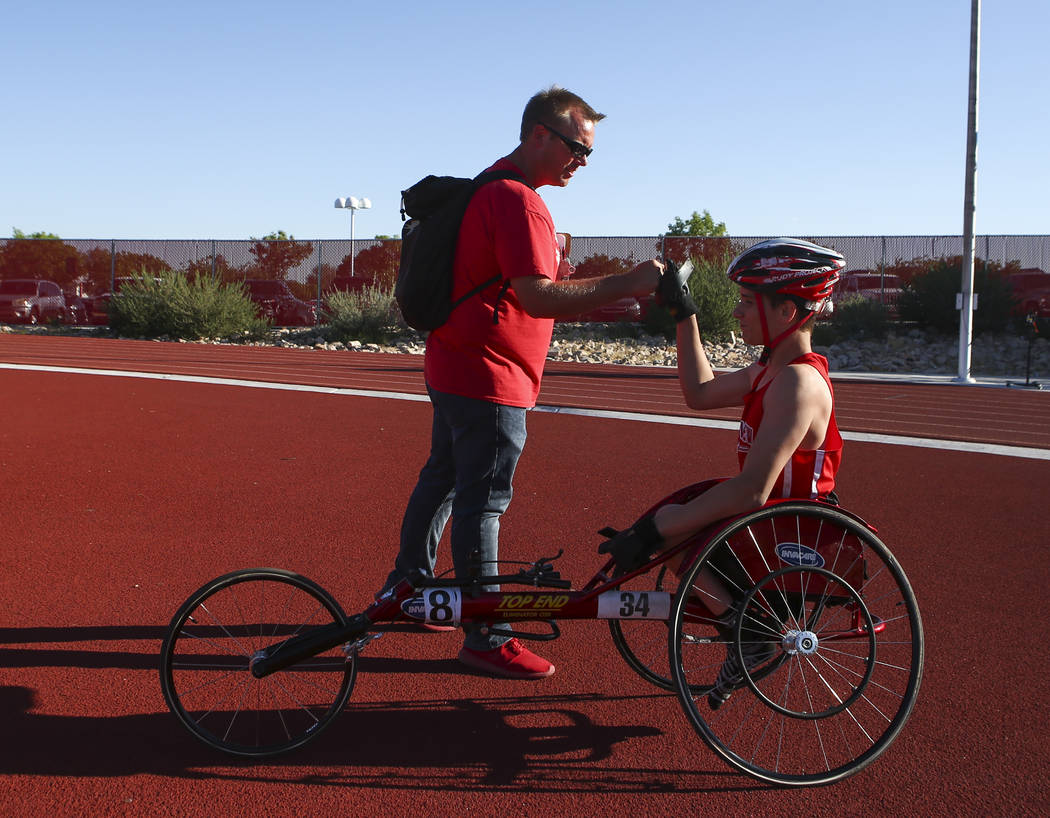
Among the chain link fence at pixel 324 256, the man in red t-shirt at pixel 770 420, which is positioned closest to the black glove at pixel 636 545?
the man in red t-shirt at pixel 770 420

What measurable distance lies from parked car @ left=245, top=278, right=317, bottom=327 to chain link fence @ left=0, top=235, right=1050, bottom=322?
0.35ft

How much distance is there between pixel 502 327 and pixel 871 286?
83.2ft

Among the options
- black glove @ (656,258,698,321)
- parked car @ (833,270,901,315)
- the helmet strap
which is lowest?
the helmet strap

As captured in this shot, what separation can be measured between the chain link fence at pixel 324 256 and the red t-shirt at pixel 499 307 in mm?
23468

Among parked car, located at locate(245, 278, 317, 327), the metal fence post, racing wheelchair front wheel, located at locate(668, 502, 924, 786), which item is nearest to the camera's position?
racing wheelchair front wheel, located at locate(668, 502, 924, 786)

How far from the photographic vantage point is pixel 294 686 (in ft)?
12.1

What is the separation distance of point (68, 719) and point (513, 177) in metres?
2.33

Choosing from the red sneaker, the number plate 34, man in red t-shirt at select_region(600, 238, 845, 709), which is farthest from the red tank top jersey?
the red sneaker

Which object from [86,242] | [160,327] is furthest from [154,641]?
[86,242]

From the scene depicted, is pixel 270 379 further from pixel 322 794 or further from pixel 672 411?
pixel 322 794

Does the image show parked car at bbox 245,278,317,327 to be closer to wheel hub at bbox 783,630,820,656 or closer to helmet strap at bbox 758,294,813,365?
helmet strap at bbox 758,294,813,365

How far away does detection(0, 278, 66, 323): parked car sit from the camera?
31.1 metres

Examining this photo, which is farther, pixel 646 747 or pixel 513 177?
pixel 513 177

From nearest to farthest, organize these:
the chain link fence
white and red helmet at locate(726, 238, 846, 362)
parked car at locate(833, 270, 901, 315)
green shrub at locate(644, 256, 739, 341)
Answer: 1. white and red helmet at locate(726, 238, 846, 362)
2. green shrub at locate(644, 256, 739, 341)
3. parked car at locate(833, 270, 901, 315)
4. the chain link fence
